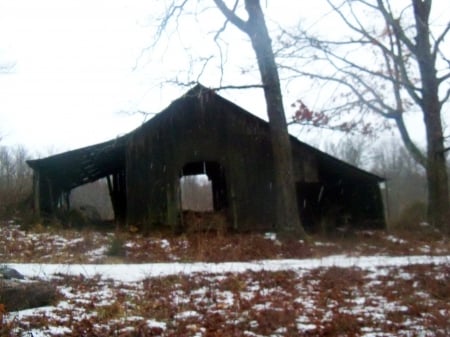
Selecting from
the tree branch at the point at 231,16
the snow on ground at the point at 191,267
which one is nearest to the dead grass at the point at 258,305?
the snow on ground at the point at 191,267

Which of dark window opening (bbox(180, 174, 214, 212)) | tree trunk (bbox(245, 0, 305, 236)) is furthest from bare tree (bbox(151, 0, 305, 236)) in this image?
dark window opening (bbox(180, 174, 214, 212))

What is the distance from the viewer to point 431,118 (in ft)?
67.5

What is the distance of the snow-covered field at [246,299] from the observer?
673cm

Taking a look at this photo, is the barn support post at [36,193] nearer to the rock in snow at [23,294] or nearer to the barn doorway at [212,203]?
the barn doorway at [212,203]

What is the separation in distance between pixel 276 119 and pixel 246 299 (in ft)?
31.6

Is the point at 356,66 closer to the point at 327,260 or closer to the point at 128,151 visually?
the point at 128,151

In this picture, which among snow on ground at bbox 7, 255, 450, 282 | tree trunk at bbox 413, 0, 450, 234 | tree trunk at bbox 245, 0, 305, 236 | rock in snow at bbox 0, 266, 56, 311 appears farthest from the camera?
tree trunk at bbox 413, 0, 450, 234

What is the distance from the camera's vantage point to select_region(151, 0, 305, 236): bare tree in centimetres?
1700

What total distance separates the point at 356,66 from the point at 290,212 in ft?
24.4

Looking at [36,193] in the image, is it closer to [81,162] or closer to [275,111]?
[81,162]

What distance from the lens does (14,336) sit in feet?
20.0

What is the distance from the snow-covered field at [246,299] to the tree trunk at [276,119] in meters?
4.18

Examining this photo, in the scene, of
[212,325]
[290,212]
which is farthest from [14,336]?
[290,212]

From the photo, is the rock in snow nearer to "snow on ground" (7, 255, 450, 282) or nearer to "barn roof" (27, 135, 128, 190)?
"snow on ground" (7, 255, 450, 282)
